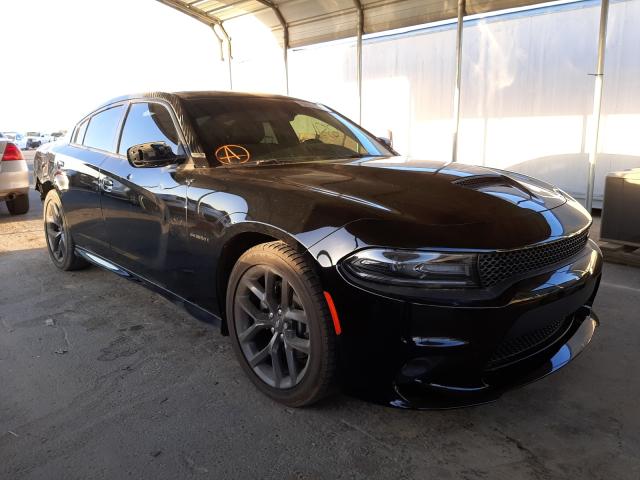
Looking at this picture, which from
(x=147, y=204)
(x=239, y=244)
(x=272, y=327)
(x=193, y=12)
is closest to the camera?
(x=272, y=327)

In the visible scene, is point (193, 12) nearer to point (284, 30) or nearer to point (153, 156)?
point (284, 30)

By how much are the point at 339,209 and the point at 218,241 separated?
2.59 ft

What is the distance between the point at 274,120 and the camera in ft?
11.2

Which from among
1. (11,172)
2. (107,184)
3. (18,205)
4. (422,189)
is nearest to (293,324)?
(422,189)

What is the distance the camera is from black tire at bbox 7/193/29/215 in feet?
26.2

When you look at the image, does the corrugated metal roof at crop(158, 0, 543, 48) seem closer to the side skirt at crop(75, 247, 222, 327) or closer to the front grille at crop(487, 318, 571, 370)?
the front grille at crop(487, 318, 571, 370)

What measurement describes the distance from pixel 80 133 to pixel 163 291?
84.1 inches

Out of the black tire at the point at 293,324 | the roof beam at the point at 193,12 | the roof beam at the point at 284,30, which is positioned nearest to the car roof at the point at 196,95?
the black tire at the point at 293,324

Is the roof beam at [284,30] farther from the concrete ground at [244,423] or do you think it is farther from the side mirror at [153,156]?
the concrete ground at [244,423]

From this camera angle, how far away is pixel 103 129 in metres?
4.06

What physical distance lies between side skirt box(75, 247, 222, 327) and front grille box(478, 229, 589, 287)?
4.90 feet

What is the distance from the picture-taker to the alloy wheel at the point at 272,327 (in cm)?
231

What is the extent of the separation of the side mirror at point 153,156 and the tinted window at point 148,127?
70mm

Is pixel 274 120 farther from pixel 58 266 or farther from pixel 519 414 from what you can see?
pixel 58 266
